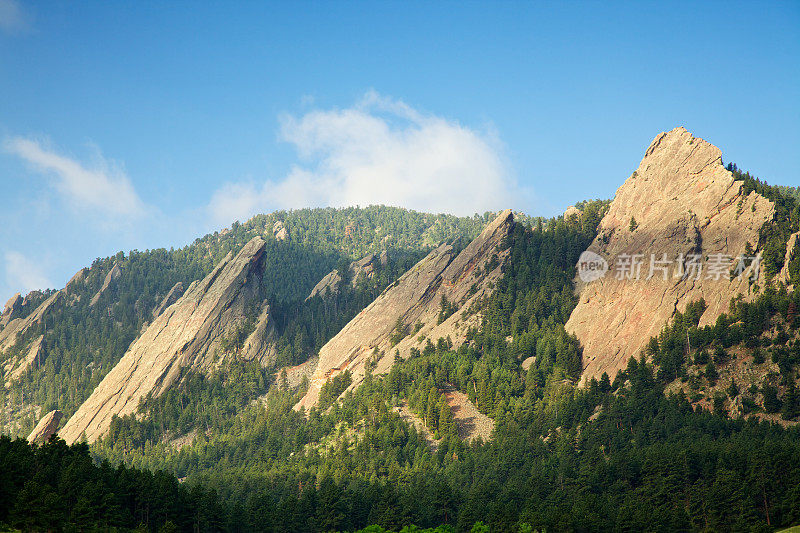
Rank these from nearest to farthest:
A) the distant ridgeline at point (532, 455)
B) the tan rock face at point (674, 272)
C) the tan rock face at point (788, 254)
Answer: the distant ridgeline at point (532, 455) < the tan rock face at point (788, 254) < the tan rock face at point (674, 272)

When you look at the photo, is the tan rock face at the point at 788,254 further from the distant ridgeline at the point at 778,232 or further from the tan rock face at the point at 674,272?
the tan rock face at the point at 674,272

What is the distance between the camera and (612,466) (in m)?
134

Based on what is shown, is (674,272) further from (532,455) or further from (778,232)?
(532,455)

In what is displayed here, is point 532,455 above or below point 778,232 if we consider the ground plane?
below

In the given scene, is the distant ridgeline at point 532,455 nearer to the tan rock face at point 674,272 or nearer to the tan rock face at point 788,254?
the tan rock face at point 788,254

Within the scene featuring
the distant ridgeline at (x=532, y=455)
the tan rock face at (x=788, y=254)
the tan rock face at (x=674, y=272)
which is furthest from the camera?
the tan rock face at (x=674, y=272)

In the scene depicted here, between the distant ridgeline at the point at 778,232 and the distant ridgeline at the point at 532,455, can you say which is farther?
the distant ridgeline at the point at 778,232

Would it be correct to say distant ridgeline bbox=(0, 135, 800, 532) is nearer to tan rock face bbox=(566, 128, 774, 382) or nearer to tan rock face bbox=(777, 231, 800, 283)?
tan rock face bbox=(777, 231, 800, 283)

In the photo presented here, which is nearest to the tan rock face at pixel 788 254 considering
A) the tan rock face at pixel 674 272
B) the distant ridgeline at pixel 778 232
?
the distant ridgeline at pixel 778 232

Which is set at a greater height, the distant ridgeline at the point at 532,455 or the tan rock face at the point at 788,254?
the tan rock face at the point at 788,254

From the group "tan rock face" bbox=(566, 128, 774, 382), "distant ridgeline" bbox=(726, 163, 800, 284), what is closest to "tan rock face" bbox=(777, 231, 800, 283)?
"distant ridgeline" bbox=(726, 163, 800, 284)

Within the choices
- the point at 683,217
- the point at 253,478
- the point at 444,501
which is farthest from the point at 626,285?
the point at 253,478

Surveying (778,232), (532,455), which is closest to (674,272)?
(778,232)

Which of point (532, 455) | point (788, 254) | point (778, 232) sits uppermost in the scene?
point (778, 232)
